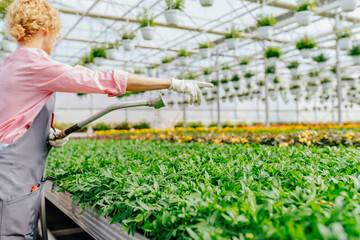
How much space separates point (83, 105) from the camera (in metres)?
20.3

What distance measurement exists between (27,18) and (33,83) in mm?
313

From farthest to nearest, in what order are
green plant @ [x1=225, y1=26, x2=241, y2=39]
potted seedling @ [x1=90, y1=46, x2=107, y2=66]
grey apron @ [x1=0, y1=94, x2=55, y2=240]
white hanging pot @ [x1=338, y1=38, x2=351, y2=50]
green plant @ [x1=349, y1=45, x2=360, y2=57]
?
potted seedling @ [x1=90, y1=46, x2=107, y2=66] → green plant @ [x1=349, y1=45, x2=360, y2=57] → green plant @ [x1=225, y1=26, x2=241, y2=39] → white hanging pot @ [x1=338, y1=38, x2=351, y2=50] → grey apron @ [x1=0, y1=94, x2=55, y2=240]

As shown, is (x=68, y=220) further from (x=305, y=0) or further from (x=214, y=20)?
(x=214, y=20)

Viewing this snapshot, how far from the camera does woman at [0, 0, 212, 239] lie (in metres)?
1.31

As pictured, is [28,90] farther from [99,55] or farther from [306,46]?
[99,55]

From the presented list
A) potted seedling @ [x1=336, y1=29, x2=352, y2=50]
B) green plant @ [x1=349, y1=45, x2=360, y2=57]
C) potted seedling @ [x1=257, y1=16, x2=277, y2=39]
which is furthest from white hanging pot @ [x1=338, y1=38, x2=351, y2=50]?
potted seedling @ [x1=257, y1=16, x2=277, y2=39]

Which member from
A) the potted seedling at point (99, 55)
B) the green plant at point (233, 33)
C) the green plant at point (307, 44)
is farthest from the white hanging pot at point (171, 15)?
the green plant at point (307, 44)

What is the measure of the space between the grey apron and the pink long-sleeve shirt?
6 centimetres

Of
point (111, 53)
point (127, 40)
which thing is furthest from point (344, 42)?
point (111, 53)

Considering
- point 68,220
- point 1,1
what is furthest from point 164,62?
point 68,220

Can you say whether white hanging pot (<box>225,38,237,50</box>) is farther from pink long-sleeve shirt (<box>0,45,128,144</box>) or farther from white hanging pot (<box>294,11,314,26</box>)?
pink long-sleeve shirt (<box>0,45,128,144</box>)

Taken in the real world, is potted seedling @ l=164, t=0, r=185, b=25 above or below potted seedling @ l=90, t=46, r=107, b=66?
above

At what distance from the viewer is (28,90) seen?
136cm

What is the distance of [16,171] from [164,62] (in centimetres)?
1072
